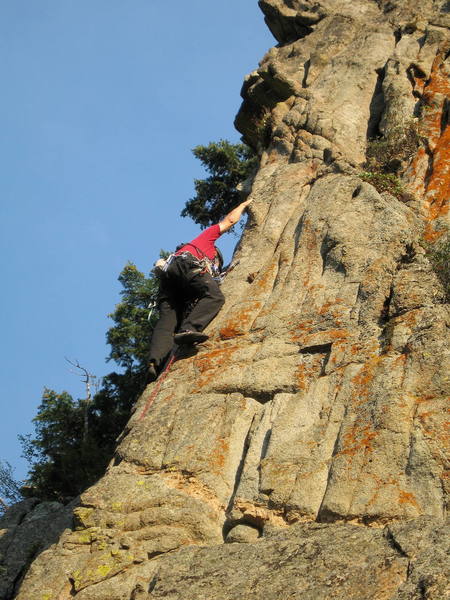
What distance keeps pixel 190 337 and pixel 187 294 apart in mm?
1804

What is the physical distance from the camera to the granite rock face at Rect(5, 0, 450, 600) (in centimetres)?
866

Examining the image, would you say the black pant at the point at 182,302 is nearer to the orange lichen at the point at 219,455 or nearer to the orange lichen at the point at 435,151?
the orange lichen at the point at 219,455

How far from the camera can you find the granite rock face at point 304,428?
8.66 meters

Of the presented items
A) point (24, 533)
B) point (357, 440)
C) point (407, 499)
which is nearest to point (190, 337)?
point (357, 440)

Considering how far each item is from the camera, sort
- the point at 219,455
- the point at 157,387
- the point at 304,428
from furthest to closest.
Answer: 1. the point at 157,387
2. the point at 219,455
3. the point at 304,428

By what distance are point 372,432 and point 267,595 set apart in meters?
Answer: 2.41

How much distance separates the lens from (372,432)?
980 centimetres

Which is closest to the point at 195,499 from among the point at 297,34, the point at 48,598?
the point at 48,598

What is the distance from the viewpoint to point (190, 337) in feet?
42.9

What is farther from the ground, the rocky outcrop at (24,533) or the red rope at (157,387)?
the red rope at (157,387)

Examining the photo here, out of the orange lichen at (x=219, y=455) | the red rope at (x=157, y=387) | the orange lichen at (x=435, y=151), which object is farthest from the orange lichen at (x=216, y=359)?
the orange lichen at (x=435, y=151)

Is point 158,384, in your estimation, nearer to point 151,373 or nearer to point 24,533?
point 151,373

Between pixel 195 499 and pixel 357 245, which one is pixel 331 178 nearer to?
pixel 357 245

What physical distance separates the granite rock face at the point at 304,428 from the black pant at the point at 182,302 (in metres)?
0.28
